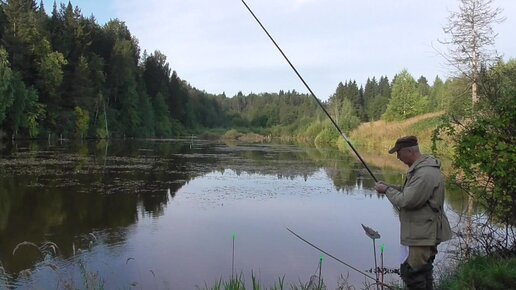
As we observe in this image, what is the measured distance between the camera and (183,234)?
9906 mm

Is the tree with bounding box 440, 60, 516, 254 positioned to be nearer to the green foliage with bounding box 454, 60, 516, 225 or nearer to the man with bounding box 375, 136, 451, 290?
the green foliage with bounding box 454, 60, 516, 225

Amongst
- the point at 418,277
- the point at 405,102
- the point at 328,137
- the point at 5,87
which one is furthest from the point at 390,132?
the point at 418,277

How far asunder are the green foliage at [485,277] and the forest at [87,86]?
20.6 m

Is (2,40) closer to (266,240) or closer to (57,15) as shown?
(57,15)

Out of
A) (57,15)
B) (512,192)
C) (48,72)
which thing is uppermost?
(57,15)

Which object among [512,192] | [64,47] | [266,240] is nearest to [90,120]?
[64,47]

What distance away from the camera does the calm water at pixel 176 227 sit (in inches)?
291

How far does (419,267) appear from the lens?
4375 millimetres

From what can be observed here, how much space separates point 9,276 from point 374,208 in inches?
372

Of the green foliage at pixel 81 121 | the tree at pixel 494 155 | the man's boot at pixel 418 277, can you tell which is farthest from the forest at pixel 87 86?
the man's boot at pixel 418 277

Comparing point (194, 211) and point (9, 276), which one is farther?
point (194, 211)

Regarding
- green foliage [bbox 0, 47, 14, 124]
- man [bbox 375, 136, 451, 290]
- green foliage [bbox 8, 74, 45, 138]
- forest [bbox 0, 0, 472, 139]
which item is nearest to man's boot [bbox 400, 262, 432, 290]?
man [bbox 375, 136, 451, 290]

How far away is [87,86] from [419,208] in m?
54.1

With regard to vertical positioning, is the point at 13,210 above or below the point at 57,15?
below
